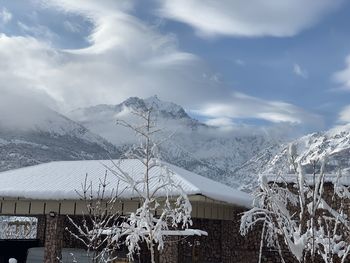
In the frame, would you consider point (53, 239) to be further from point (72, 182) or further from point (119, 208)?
point (119, 208)

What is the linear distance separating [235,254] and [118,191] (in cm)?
642

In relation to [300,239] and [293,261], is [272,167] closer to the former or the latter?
[300,239]

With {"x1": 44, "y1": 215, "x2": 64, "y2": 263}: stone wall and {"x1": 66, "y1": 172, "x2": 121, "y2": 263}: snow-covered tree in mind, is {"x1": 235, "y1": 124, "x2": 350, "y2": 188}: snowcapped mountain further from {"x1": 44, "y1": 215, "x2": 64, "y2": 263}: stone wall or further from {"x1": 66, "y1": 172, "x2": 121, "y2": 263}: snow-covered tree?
{"x1": 44, "y1": 215, "x2": 64, "y2": 263}: stone wall

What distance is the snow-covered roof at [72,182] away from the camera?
14656mm

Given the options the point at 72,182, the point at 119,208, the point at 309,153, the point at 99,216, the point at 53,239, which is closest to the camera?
the point at 309,153

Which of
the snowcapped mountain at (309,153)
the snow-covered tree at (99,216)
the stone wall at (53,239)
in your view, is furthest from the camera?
the stone wall at (53,239)

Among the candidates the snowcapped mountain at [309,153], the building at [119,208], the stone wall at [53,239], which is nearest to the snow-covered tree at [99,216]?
the building at [119,208]

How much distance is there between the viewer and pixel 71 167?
19109mm

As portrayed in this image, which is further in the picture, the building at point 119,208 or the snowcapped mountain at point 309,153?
the building at point 119,208

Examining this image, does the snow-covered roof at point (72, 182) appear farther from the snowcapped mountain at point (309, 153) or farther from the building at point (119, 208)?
the snowcapped mountain at point (309, 153)

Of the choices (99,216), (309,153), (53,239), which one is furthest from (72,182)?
(309,153)

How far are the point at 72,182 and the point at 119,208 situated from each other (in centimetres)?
229

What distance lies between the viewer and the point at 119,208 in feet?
48.1

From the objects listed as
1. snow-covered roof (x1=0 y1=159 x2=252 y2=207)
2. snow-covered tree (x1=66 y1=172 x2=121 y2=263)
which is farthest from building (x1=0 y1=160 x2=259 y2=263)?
snow-covered tree (x1=66 y1=172 x2=121 y2=263)
